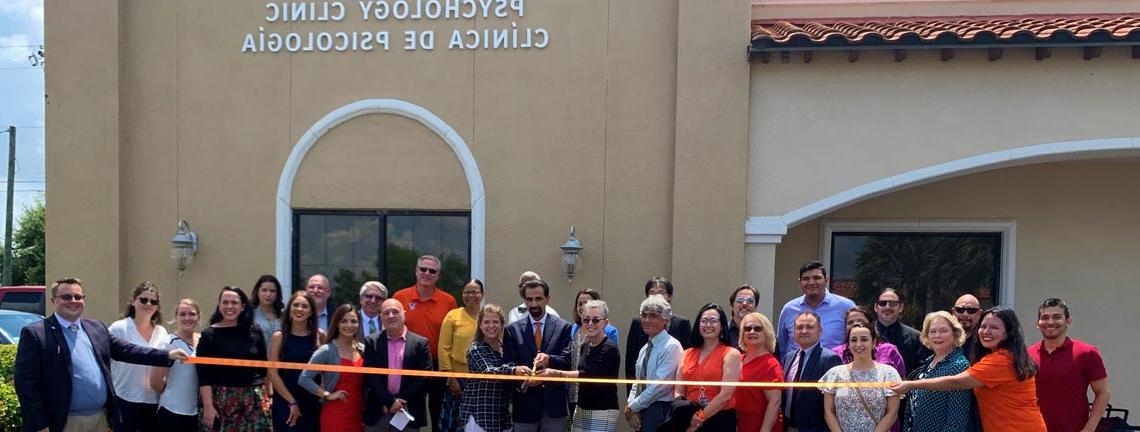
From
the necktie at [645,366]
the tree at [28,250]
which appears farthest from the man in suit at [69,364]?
the tree at [28,250]

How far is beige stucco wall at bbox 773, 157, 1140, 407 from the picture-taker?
319 inches

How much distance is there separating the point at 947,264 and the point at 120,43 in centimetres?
827

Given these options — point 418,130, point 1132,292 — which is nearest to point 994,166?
point 1132,292

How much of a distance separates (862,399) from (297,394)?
368 cm

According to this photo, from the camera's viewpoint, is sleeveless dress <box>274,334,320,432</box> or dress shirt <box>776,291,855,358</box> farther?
dress shirt <box>776,291,855,358</box>

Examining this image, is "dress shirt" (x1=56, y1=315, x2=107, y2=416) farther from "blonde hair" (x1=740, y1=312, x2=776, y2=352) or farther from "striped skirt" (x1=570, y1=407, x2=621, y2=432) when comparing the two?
"blonde hair" (x1=740, y1=312, x2=776, y2=352)

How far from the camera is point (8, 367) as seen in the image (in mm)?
8188

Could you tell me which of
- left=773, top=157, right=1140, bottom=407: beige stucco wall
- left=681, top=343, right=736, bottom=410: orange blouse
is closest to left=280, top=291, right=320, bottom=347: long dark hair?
left=681, top=343, right=736, bottom=410: orange blouse

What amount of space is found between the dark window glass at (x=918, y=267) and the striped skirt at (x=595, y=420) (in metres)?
3.58

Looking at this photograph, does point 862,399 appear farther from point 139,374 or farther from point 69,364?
point 69,364

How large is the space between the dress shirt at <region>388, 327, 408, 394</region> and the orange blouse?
1923 mm

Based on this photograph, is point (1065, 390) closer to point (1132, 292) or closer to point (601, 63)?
point (1132, 292)

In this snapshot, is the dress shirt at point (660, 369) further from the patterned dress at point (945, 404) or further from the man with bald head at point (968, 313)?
the man with bald head at point (968, 313)

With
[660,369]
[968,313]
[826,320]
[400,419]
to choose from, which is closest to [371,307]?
[400,419]
